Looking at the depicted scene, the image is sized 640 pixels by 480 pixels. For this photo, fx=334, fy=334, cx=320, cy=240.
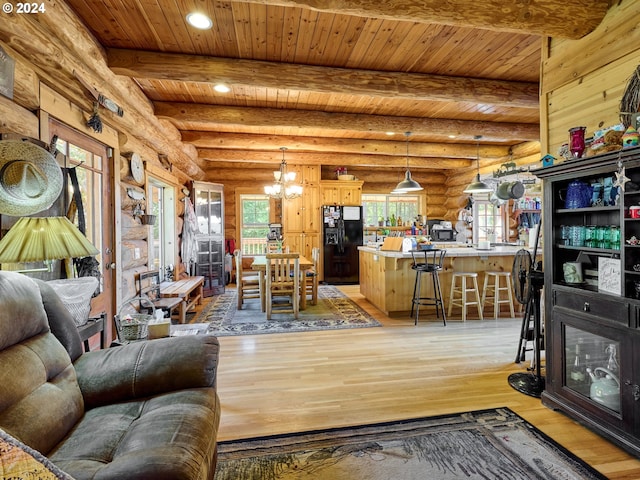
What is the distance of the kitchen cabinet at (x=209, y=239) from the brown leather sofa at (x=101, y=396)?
482 cm

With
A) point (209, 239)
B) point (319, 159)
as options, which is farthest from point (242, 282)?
point (319, 159)

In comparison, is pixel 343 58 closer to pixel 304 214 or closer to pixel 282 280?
pixel 282 280

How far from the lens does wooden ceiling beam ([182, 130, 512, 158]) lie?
18.7 ft

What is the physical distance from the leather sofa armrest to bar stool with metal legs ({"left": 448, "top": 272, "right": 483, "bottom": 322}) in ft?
12.2

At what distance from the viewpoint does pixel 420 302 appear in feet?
15.3

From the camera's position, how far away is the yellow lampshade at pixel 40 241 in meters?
1.65

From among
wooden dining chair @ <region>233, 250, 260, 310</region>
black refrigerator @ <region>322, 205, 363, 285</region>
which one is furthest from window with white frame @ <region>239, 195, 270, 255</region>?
wooden dining chair @ <region>233, 250, 260, 310</region>

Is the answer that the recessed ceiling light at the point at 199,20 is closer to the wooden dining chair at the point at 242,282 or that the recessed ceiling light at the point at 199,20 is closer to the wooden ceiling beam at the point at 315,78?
the wooden ceiling beam at the point at 315,78

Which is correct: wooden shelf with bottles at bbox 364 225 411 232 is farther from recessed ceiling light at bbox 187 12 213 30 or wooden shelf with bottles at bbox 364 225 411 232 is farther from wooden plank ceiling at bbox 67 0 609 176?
recessed ceiling light at bbox 187 12 213 30

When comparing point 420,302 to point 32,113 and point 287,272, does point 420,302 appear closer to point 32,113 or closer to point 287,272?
point 287,272

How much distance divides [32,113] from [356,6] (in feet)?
7.34

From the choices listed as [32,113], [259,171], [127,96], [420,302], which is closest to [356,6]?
[32,113]

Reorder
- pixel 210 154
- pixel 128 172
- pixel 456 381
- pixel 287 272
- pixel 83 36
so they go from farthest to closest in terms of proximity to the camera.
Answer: pixel 210 154 < pixel 287 272 < pixel 128 172 < pixel 456 381 < pixel 83 36

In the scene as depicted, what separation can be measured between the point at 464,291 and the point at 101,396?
4.12 m
